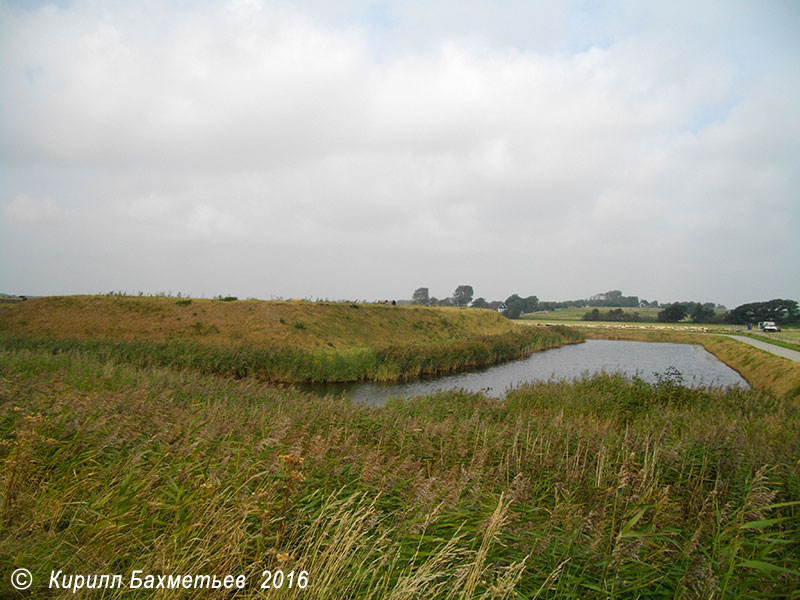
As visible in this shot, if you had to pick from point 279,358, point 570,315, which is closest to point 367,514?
point 279,358

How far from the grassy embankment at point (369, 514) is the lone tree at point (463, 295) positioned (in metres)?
135

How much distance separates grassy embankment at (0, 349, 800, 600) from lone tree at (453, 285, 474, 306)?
135 metres

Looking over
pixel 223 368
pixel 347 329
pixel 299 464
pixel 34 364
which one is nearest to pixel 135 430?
pixel 299 464

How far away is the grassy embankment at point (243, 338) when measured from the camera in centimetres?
2008

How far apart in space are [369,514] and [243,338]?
2522 centimetres

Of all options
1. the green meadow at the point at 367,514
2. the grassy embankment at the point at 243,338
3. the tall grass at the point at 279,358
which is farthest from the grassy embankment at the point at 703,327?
the green meadow at the point at 367,514

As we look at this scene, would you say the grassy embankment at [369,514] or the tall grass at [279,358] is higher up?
the grassy embankment at [369,514]

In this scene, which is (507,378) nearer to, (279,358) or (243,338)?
(279,358)

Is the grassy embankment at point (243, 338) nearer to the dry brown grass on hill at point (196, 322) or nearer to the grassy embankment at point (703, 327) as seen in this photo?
the dry brown grass on hill at point (196, 322)

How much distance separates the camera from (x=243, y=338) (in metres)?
26.5

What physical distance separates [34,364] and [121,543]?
1058 centimetres

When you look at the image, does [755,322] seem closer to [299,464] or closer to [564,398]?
[564,398]

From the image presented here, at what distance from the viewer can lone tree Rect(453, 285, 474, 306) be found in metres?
141

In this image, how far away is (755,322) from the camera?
87.9 meters
